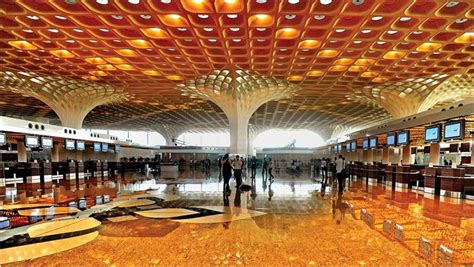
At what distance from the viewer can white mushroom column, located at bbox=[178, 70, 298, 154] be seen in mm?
23547

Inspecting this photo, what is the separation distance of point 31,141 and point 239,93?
14270 mm

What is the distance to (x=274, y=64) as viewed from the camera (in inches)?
692

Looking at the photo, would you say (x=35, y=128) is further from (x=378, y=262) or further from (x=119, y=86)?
(x=378, y=262)

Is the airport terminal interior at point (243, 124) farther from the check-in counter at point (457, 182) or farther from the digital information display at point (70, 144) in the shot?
the digital information display at point (70, 144)

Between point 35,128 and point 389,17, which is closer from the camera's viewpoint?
point 389,17

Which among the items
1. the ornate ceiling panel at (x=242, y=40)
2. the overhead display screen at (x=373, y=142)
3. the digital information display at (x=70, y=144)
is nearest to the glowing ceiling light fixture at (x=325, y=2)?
the ornate ceiling panel at (x=242, y=40)

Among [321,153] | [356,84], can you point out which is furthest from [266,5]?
[321,153]

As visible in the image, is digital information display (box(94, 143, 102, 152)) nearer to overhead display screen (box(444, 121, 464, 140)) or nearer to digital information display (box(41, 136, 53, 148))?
digital information display (box(41, 136, 53, 148))

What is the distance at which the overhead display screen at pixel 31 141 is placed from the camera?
17.7 m

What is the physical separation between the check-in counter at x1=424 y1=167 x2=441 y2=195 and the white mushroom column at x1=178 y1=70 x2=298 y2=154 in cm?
1213

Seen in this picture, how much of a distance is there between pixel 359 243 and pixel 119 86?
22270 mm

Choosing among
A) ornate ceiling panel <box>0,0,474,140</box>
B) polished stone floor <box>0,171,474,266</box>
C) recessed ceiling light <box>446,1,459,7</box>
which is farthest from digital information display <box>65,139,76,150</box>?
recessed ceiling light <box>446,1,459,7</box>

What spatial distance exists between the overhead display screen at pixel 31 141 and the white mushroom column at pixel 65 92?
209 inches

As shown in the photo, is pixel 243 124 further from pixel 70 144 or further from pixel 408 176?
pixel 408 176
